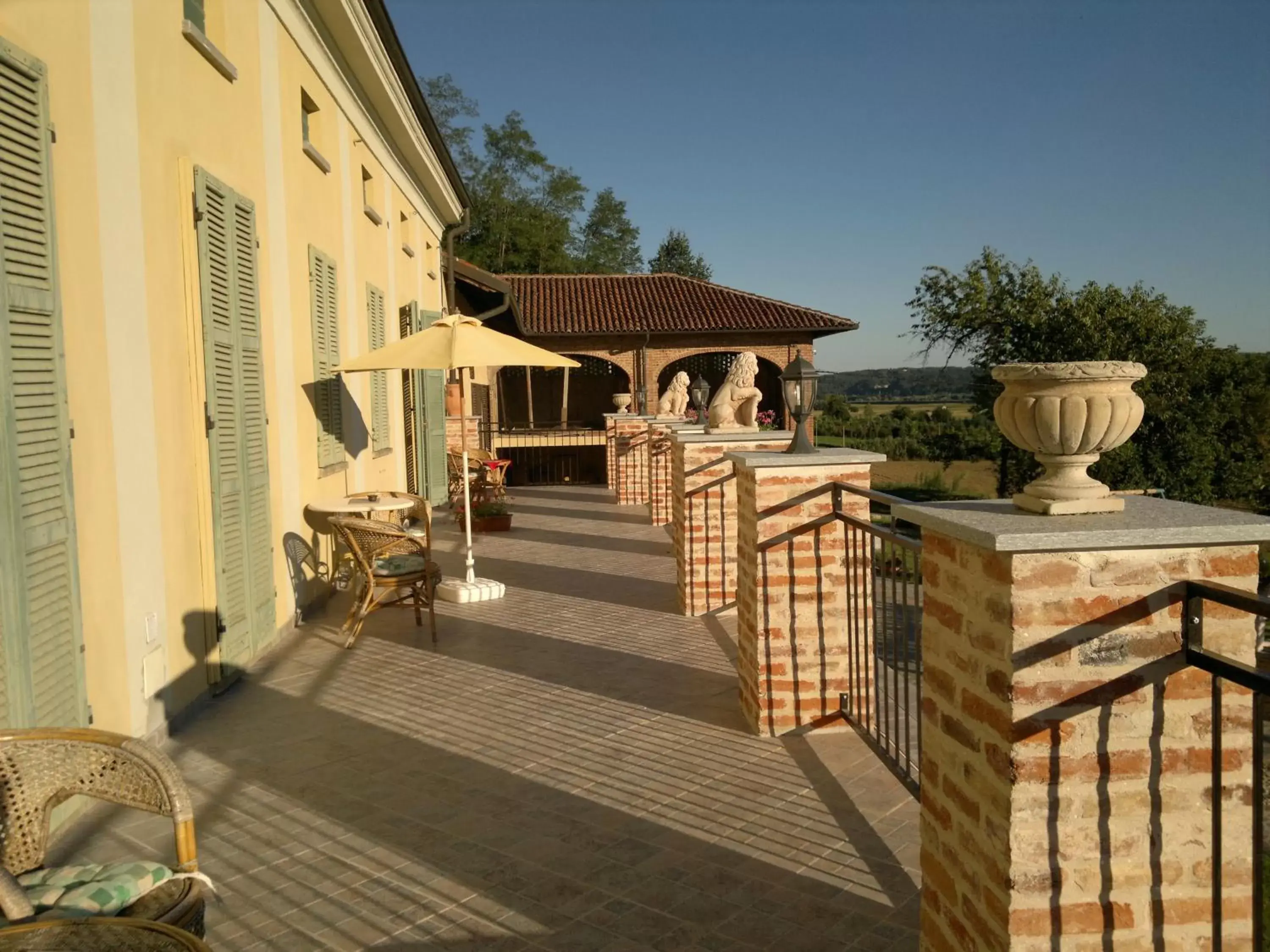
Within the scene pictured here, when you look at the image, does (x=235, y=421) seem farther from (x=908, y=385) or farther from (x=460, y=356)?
(x=908, y=385)

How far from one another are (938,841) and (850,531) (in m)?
2.08

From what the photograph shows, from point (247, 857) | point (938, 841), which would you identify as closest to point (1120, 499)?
point (938, 841)

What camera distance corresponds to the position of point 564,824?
140 inches

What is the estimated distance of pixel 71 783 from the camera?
237 cm

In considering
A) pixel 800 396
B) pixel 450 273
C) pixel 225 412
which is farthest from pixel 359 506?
pixel 450 273

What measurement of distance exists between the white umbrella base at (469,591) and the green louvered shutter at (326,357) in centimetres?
140

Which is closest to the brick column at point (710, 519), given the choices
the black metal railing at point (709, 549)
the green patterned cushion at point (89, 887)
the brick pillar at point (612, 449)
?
the black metal railing at point (709, 549)

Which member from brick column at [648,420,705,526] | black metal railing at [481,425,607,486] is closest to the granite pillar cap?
brick column at [648,420,705,526]

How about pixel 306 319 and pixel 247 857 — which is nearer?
pixel 247 857

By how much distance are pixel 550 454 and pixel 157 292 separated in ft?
58.6

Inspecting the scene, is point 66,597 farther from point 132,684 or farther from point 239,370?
point 239,370

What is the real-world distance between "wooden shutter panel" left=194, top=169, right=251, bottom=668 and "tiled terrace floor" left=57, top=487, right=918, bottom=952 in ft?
1.50

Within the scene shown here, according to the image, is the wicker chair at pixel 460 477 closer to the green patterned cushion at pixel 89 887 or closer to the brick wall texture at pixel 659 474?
the brick wall texture at pixel 659 474

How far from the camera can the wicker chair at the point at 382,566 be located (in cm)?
619
